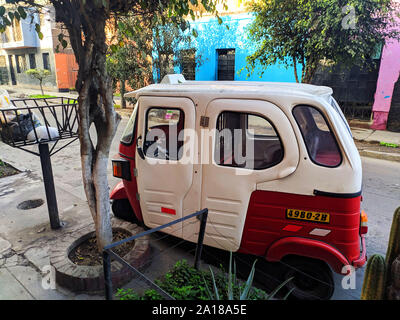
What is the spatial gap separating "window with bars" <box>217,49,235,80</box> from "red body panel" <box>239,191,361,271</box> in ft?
41.2

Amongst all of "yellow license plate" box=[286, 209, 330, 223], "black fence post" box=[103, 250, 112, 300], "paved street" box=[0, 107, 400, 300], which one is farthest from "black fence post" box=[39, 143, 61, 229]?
"yellow license plate" box=[286, 209, 330, 223]

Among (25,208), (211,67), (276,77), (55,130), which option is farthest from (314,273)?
(211,67)

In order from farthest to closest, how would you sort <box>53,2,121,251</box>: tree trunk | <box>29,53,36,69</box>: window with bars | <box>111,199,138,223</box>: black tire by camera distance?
<box>29,53,36,69</box>: window with bars < <box>111,199,138,223</box>: black tire < <box>53,2,121,251</box>: tree trunk

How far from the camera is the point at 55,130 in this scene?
411 cm

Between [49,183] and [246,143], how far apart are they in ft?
9.73

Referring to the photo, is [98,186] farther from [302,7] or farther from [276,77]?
[276,77]

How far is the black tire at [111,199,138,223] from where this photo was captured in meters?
4.52

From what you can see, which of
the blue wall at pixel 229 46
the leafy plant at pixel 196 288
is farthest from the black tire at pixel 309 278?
the blue wall at pixel 229 46

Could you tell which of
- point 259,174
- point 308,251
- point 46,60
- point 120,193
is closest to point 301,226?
point 308,251

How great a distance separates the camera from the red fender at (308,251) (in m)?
2.83

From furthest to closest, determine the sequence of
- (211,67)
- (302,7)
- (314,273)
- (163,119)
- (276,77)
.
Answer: (211,67) < (276,77) < (302,7) < (163,119) < (314,273)

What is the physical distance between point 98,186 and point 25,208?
9.30ft

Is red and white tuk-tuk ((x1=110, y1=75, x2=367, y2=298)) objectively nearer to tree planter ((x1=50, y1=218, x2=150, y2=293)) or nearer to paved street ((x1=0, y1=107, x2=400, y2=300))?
tree planter ((x1=50, y1=218, x2=150, y2=293))

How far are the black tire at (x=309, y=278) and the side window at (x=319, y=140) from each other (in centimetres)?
108
